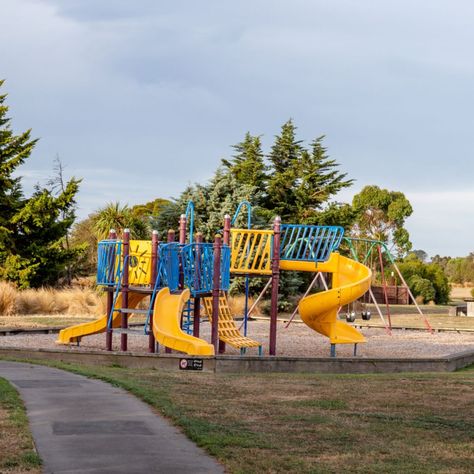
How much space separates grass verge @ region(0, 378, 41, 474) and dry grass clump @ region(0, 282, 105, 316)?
1960 centimetres

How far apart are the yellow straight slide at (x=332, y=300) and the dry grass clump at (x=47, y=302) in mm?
11317

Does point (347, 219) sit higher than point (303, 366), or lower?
higher

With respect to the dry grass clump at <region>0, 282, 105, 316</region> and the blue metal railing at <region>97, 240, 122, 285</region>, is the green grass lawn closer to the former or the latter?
the blue metal railing at <region>97, 240, 122, 285</region>

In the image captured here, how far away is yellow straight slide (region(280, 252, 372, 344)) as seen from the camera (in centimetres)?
2092

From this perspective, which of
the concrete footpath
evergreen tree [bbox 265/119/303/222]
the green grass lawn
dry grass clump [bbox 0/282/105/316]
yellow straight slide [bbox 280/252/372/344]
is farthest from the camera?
evergreen tree [bbox 265/119/303/222]

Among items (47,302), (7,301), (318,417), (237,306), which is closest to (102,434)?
(318,417)

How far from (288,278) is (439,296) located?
2035cm

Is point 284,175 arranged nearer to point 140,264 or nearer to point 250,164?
point 250,164

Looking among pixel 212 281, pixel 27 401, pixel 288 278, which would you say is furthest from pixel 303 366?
pixel 288 278

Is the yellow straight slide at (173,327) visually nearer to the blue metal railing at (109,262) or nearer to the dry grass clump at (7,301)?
the blue metal railing at (109,262)

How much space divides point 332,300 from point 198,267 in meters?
3.81

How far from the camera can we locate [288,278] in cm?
3922

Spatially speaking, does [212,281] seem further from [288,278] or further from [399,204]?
[399,204]

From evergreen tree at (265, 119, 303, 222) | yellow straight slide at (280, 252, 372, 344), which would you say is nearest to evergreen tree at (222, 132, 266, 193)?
evergreen tree at (265, 119, 303, 222)
